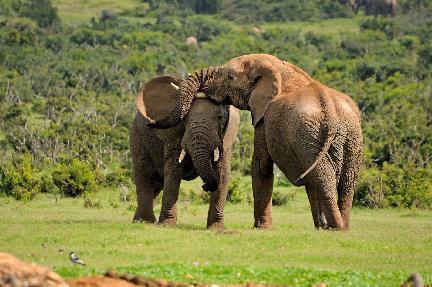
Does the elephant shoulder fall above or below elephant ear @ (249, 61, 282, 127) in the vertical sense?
below

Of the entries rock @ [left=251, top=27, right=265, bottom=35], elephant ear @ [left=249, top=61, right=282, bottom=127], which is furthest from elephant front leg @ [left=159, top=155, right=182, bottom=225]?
rock @ [left=251, top=27, right=265, bottom=35]

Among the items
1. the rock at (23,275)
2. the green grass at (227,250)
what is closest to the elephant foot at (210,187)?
the green grass at (227,250)

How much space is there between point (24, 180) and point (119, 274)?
13.8 metres

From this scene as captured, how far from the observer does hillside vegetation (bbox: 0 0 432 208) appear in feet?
87.7

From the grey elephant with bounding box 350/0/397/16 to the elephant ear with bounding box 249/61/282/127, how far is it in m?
69.3

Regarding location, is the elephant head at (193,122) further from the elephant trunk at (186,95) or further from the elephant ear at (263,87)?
the elephant ear at (263,87)

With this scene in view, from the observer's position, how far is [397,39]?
6994cm

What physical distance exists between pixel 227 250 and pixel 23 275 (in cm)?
462

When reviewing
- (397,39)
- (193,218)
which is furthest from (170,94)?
(397,39)

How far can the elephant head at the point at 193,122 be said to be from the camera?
16.3 meters

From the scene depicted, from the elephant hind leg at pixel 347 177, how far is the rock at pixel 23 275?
23.8ft

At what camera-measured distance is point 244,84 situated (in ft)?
55.7

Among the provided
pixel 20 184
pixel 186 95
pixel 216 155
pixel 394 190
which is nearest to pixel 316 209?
pixel 216 155

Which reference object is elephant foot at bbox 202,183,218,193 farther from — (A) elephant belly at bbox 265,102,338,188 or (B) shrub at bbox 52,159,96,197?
(B) shrub at bbox 52,159,96,197
